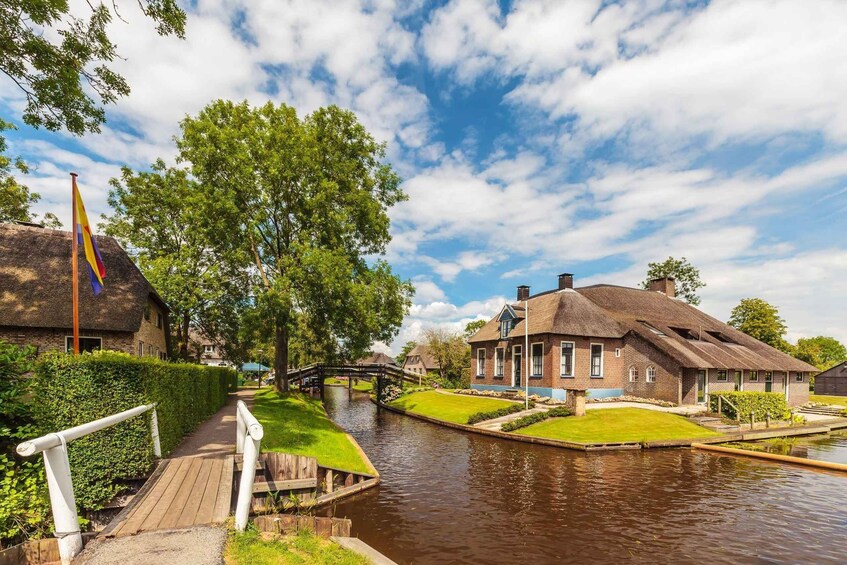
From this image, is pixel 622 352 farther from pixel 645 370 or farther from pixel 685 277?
pixel 685 277

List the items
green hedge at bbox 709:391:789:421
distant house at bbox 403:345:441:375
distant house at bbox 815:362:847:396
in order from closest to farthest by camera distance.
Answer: green hedge at bbox 709:391:789:421 → distant house at bbox 815:362:847:396 → distant house at bbox 403:345:441:375

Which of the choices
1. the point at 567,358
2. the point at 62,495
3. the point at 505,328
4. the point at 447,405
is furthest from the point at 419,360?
the point at 62,495

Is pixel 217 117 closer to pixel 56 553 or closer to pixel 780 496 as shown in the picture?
pixel 56 553

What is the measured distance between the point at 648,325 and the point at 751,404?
32.0 ft

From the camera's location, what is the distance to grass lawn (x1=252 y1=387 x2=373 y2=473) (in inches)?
559

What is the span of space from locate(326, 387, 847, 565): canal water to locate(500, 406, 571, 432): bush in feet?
12.4

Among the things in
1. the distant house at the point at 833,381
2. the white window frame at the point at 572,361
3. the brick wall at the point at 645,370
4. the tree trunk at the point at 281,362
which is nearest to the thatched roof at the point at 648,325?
the brick wall at the point at 645,370

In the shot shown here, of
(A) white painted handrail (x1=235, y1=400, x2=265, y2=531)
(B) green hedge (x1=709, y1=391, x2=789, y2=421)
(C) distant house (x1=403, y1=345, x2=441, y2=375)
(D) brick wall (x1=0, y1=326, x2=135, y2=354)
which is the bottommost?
(C) distant house (x1=403, y1=345, x2=441, y2=375)

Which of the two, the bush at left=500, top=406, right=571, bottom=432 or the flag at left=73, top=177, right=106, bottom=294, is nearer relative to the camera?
the flag at left=73, top=177, right=106, bottom=294

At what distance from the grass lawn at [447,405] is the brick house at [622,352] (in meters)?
3.81

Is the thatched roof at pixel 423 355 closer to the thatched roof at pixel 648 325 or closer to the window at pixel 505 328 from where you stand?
the thatched roof at pixel 648 325

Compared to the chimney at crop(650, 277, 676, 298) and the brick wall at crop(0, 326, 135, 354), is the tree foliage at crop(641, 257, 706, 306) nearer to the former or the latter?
the chimney at crop(650, 277, 676, 298)

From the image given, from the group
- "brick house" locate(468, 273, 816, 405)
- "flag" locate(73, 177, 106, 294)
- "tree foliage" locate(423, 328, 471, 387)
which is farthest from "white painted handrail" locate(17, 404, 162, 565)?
"tree foliage" locate(423, 328, 471, 387)

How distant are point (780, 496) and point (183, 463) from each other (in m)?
17.7
